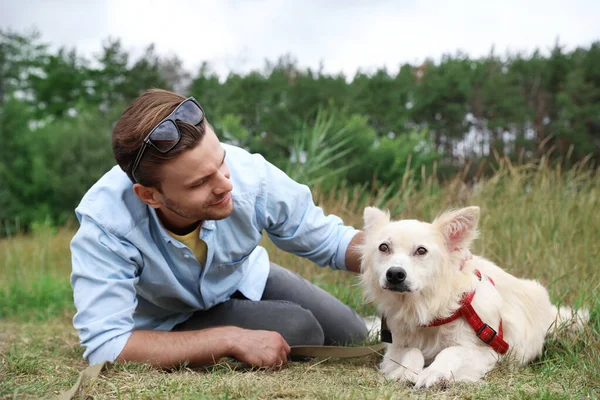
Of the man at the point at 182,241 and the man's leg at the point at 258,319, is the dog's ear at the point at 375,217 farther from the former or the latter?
the man's leg at the point at 258,319

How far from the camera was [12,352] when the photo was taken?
3.71 meters

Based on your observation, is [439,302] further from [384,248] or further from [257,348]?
[257,348]

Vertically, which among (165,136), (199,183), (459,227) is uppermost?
(165,136)

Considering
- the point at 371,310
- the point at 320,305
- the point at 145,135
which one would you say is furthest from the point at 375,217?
the point at 371,310

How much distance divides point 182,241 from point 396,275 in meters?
1.19

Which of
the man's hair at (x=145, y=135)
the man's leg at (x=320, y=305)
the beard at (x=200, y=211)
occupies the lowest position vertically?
the man's leg at (x=320, y=305)

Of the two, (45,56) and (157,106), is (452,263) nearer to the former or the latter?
(157,106)

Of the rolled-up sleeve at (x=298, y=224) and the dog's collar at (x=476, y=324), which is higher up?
the rolled-up sleeve at (x=298, y=224)

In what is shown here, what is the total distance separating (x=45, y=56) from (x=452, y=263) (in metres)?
31.7

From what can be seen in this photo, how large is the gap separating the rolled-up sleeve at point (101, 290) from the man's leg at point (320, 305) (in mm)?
1301

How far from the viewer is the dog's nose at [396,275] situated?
3.01 metres

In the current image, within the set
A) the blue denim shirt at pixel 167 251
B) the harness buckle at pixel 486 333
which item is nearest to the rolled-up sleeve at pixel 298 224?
the blue denim shirt at pixel 167 251

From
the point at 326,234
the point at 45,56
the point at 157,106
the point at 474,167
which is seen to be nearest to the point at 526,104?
the point at 474,167

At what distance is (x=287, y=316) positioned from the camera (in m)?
3.82
